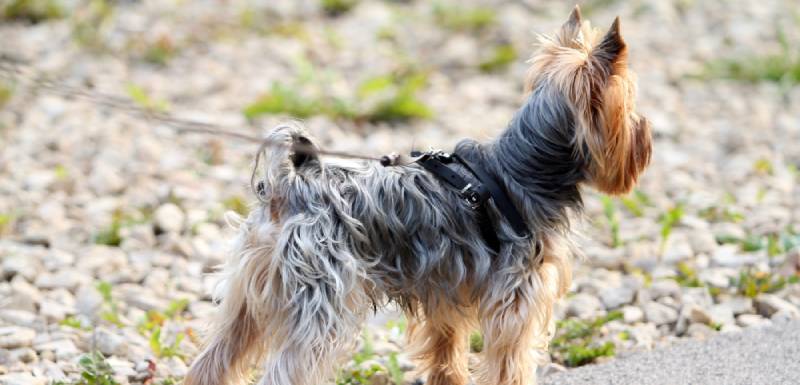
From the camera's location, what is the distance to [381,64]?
38.8 ft

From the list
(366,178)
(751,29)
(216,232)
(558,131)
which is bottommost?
(216,232)

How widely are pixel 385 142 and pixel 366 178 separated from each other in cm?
478

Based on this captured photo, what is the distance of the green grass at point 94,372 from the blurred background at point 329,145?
14mm

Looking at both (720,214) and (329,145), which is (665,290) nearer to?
(720,214)

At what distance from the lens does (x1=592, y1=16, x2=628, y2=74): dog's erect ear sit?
16.1 ft

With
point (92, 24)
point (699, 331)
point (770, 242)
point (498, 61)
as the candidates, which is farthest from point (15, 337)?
point (498, 61)

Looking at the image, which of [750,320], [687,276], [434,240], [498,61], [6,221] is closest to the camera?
[434,240]

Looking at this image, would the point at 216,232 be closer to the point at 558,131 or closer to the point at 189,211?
the point at 189,211

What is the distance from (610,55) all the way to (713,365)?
1773mm

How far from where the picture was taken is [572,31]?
17.3 feet

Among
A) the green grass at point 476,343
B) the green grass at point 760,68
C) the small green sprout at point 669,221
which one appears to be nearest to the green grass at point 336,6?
the green grass at point 760,68

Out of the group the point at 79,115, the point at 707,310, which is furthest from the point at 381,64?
the point at 707,310

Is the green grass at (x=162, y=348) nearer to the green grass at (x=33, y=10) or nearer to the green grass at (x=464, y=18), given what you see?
the green grass at (x=33, y=10)

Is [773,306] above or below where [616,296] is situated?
above
